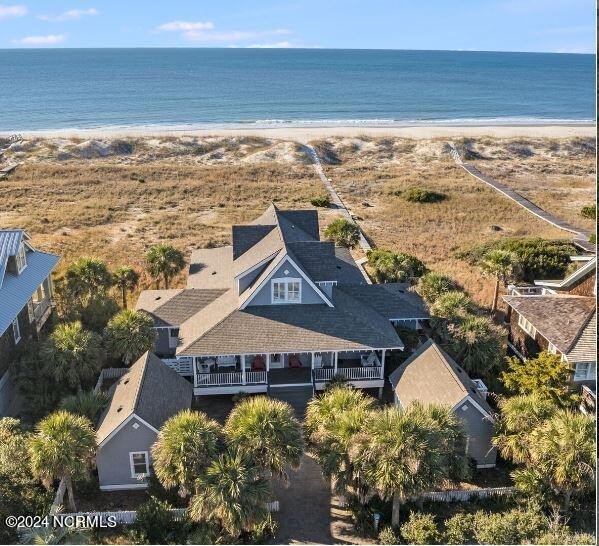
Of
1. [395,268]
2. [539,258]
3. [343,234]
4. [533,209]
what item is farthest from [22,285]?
[533,209]

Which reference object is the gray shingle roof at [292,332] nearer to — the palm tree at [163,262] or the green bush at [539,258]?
the palm tree at [163,262]

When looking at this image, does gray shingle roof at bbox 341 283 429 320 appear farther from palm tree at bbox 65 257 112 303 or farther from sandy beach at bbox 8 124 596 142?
sandy beach at bbox 8 124 596 142

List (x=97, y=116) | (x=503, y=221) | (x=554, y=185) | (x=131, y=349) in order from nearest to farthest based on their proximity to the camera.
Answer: (x=131, y=349) < (x=503, y=221) < (x=554, y=185) < (x=97, y=116)

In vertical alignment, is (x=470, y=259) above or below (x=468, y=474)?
above

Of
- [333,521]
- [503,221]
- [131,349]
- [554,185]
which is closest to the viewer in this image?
[333,521]

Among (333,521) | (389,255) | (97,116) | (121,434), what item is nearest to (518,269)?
(389,255)

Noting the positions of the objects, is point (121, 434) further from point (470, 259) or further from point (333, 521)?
point (470, 259)

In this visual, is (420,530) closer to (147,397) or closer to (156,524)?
(156,524)

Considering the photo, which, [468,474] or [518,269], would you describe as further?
[518,269]

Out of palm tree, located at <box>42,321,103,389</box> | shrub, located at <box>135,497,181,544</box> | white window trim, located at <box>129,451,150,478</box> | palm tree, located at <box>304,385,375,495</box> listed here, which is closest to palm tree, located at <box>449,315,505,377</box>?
palm tree, located at <box>304,385,375,495</box>
